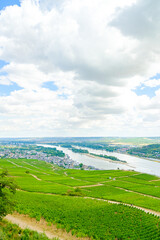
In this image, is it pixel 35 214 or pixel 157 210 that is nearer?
pixel 35 214

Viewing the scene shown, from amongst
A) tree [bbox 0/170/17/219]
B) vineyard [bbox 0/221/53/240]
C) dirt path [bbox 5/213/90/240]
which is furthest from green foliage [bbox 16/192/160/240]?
tree [bbox 0/170/17/219]

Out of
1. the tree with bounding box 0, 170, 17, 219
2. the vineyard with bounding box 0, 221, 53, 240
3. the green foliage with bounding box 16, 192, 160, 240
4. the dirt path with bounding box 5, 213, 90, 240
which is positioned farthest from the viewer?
the green foliage with bounding box 16, 192, 160, 240

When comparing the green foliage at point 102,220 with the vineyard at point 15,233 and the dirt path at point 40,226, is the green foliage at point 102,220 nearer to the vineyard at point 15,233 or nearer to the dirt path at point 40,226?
the dirt path at point 40,226

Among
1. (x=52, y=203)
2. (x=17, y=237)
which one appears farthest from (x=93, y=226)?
(x=52, y=203)

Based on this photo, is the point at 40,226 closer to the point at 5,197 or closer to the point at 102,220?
the point at 5,197

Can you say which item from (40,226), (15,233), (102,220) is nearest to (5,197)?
(15,233)

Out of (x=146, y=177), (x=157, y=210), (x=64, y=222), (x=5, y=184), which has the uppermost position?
(x=5, y=184)

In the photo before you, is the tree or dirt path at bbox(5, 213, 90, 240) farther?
dirt path at bbox(5, 213, 90, 240)

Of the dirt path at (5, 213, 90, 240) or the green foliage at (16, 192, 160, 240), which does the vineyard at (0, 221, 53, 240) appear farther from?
the green foliage at (16, 192, 160, 240)

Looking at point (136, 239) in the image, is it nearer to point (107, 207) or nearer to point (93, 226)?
point (93, 226)
